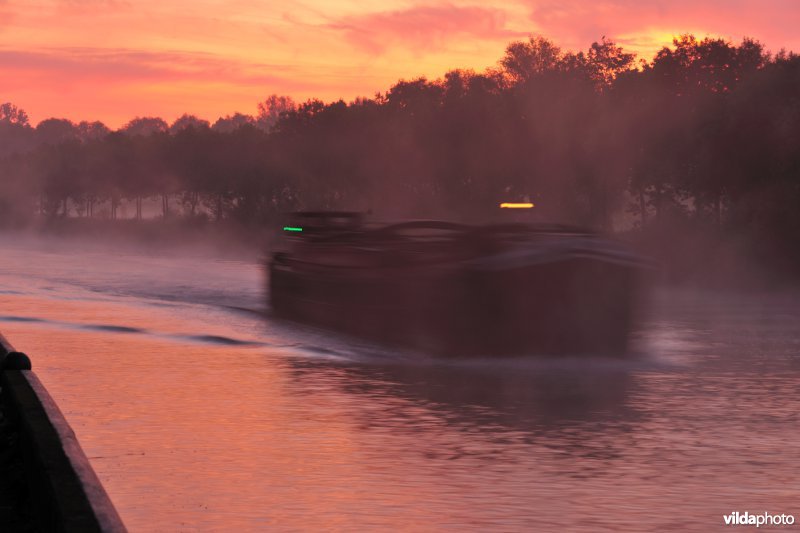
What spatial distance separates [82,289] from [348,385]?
84.7 ft

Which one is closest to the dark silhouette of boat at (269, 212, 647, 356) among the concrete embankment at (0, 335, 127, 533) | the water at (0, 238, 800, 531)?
the water at (0, 238, 800, 531)

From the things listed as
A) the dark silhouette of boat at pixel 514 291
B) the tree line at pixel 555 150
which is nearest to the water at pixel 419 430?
the dark silhouette of boat at pixel 514 291

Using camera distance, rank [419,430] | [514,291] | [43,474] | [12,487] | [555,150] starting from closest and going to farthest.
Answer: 1. [43,474]
2. [12,487]
3. [419,430]
4. [514,291]
5. [555,150]

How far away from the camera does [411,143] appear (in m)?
77.4

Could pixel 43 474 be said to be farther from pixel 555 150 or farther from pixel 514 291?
pixel 555 150

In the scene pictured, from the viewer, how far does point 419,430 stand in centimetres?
1259

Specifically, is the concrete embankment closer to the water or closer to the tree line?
the water

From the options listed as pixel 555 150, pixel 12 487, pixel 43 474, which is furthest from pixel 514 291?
pixel 555 150

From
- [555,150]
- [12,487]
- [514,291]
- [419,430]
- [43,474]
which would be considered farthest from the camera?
[555,150]

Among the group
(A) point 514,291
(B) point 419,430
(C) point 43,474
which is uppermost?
(A) point 514,291

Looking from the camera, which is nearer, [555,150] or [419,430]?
[419,430]

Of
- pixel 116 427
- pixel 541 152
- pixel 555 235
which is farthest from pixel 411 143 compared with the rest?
pixel 116 427

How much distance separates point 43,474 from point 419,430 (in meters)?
5.02

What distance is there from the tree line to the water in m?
10.4
